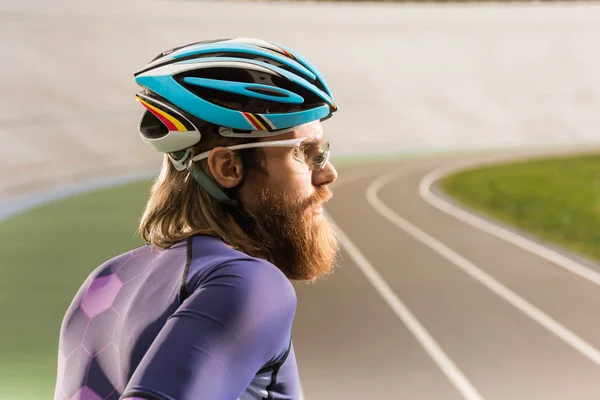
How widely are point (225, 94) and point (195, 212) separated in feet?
0.87

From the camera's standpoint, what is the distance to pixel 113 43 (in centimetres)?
3072

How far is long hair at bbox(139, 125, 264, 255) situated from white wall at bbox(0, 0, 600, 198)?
69.0ft

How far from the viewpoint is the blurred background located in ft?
39.7

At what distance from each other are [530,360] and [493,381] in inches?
27.1

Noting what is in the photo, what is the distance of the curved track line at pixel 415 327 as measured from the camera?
289 inches

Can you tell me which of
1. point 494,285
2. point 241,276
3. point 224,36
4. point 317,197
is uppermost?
point 241,276

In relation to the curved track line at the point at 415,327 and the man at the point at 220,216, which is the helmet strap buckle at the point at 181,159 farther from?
the curved track line at the point at 415,327

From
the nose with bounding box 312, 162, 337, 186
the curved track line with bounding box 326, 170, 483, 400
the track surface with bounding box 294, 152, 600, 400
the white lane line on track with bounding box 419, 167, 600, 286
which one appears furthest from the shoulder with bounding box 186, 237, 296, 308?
the white lane line on track with bounding box 419, 167, 600, 286

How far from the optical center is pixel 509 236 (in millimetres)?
14852

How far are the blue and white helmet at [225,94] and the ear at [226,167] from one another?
4 cm

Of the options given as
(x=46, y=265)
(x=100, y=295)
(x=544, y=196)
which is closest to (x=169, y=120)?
(x=100, y=295)

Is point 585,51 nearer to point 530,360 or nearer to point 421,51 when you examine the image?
point 421,51

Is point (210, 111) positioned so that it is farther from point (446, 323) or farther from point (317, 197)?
point (446, 323)

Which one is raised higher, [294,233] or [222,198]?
[222,198]
